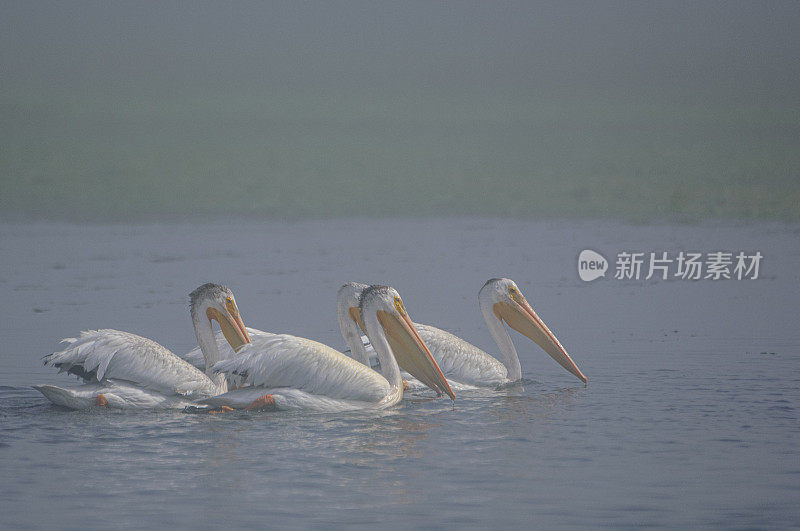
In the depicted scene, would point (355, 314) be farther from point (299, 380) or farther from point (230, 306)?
point (299, 380)

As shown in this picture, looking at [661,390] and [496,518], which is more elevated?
[661,390]

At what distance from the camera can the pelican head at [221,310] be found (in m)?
8.09

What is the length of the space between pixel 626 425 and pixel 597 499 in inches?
70.5

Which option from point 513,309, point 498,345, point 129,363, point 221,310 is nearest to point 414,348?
point 498,345

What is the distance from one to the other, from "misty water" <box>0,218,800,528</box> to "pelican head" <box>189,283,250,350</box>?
102 cm

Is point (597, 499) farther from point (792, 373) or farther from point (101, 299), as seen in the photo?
point (101, 299)

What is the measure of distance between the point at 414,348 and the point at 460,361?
682 mm

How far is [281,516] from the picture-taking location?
16.6 ft

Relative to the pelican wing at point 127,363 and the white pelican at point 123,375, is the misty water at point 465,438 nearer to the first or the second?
the white pelican at point 123,375

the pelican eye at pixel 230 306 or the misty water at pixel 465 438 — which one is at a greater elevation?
the pelican eye at pixel 230 306

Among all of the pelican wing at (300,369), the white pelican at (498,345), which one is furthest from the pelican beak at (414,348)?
the pelican wing at (300,369)

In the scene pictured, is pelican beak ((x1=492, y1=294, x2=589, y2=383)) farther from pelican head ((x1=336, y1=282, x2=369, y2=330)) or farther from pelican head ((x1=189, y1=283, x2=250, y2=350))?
pelican head ((x1=189, y1=283, x2=250, y2=350))

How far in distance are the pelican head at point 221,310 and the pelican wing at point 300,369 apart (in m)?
0.73

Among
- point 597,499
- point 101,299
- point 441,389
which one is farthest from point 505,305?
point 101,299
